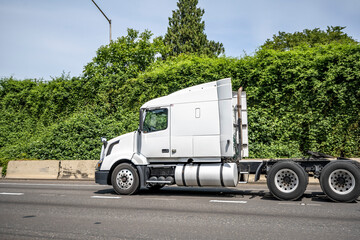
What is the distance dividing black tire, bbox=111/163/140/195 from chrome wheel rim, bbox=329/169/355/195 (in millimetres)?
5308

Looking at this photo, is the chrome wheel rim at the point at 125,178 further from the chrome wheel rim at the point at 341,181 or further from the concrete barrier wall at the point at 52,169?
the concrete barrier wall at the point at 52,169

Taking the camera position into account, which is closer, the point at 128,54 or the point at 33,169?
the point at 33,169

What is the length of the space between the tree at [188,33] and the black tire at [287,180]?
37.5 meters

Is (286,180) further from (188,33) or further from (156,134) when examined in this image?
(188,33)

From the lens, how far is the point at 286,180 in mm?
8695

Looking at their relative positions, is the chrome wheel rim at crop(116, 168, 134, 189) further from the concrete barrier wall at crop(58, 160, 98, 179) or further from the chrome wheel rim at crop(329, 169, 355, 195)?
the concrete barrier wall at crop(58, 160, 98, 179)

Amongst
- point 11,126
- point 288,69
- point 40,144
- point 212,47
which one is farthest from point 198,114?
point 212,47

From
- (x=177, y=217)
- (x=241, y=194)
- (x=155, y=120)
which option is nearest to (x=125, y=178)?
(x=155, y=120)

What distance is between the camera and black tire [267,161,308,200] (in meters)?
8.49

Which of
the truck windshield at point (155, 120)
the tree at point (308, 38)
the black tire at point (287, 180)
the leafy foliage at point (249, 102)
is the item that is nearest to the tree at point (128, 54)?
the leafy foliage at point (249, 102)

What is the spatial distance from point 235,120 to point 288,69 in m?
6.51

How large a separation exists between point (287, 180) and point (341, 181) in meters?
1.25

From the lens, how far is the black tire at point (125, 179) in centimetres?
1008

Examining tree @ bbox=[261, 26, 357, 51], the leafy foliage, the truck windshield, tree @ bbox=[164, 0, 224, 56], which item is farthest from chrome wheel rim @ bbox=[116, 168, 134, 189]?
tree @ bbox=[164, 0, 224, 56]
